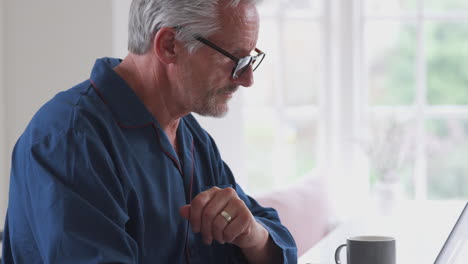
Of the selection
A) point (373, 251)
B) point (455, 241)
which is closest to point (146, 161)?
point (373, 251)

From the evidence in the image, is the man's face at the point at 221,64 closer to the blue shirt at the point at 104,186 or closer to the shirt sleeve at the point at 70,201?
the blue shirt at the point at 104,186

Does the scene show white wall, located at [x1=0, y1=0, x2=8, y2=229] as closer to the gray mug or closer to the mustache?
the mustache

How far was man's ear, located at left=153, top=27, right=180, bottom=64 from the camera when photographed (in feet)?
4.49

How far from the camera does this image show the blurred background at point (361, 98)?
3.61 m

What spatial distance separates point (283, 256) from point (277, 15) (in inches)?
93.7

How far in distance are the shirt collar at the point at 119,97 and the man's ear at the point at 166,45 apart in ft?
0.31

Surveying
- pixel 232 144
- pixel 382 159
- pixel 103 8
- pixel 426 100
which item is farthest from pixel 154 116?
pixel 426 100

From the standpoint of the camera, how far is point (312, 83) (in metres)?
3.74

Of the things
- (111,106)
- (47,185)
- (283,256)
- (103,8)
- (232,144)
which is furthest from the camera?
(232,144)

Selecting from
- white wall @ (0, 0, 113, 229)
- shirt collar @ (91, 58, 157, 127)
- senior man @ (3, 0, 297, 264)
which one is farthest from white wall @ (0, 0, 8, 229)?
shirt collar @ (91, 58, 157, 127)

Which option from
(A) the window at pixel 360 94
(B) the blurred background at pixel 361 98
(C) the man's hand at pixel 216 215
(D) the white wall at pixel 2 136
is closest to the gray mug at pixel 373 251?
(C) the man's hand at pixel 216 215

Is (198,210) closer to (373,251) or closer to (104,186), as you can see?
(104,186)

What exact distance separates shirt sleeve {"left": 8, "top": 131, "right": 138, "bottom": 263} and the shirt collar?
5.4 inches

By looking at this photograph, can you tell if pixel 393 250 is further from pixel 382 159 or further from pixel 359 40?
pixel 359 40
